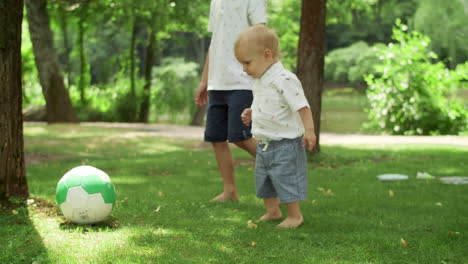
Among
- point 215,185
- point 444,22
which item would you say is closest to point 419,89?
point 215,185

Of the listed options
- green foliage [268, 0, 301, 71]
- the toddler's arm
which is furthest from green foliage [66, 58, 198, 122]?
the toddler's arm

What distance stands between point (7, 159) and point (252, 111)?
2.06 m

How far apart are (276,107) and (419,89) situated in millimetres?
11822

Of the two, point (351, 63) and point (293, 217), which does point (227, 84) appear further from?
point (351, 63)

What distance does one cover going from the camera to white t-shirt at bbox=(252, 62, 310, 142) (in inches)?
160

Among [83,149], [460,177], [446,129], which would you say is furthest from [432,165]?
[446,129]

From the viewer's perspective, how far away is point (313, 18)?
8141 mm

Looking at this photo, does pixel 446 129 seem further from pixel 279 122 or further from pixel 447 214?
pixel 279 122

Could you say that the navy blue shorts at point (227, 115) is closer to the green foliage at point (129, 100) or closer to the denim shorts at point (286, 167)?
the denim shorts at point (286, 167)

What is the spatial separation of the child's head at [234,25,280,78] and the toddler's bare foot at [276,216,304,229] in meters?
1.12

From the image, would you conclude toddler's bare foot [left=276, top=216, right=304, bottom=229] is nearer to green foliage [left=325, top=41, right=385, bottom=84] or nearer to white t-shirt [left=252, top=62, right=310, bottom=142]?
white t-shirt [left=252, top=62, right=310, bottom=142]

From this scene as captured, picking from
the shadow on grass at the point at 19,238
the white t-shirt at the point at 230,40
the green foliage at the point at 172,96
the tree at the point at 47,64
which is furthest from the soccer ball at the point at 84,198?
the green foliage at the point at 172,96

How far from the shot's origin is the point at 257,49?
13.5 feet

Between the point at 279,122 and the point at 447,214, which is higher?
the point at 279,122
